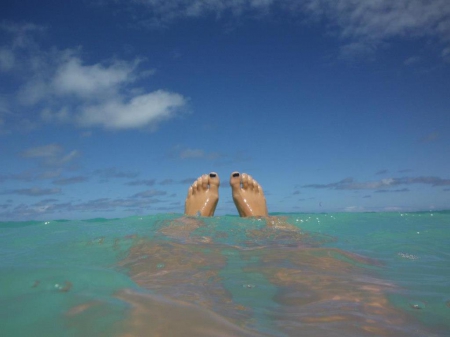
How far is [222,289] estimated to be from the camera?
1.66 m

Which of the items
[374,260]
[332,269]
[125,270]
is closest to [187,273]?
[125,270]

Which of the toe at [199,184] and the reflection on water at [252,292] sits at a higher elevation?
the toe at [199,184]

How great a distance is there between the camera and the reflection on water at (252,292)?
976 millimetres

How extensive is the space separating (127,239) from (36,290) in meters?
2.02

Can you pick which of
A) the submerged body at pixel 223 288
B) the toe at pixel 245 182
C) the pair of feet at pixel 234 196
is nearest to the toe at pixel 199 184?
the pair of feet at pixel 234 196

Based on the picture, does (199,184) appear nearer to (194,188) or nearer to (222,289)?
(194,188)

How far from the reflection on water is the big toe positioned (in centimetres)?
345

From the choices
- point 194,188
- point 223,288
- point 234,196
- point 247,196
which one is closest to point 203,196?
point 194,188

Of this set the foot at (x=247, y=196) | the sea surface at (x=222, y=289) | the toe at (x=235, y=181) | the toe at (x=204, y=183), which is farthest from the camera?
the toe at (x=204, y=183)

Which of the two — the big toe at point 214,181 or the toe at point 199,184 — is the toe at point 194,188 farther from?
the big toe at point 214,181

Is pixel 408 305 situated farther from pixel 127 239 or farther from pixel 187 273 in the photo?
pixel 127 239

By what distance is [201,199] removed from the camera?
655 cm

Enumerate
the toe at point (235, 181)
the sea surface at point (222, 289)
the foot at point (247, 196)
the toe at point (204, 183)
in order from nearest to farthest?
the sea surface at point (222, 289), the foot at point (247, 196), the toe at point (235, 181), the toe at point (204, 183)

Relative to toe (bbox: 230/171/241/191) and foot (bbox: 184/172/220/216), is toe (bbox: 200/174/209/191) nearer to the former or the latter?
foot (bbox: 184/172/220/216)
